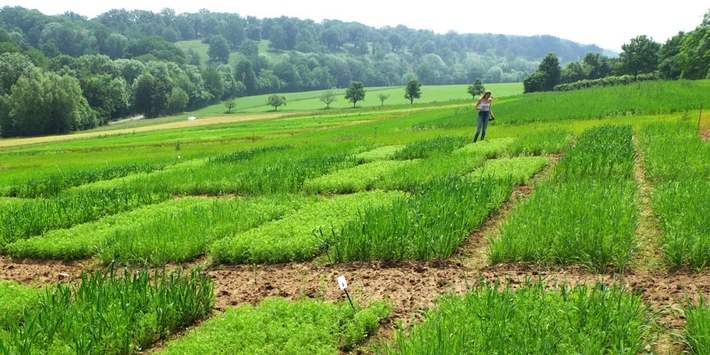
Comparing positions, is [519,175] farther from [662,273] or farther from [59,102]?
[59,102]

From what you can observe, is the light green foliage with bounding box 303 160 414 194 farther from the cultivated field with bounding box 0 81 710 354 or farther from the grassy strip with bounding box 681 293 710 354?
the grassy strip with bounding box 681 293 710 354

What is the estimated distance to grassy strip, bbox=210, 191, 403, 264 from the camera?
7598 mm

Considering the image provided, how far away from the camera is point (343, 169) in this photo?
1565cm

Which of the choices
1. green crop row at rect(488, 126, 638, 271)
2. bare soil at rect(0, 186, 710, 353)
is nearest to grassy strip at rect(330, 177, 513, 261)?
bare soil at rect(0, 186, 710, 353)

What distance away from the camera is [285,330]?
459cm

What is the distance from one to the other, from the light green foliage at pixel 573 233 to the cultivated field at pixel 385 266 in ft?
0.10

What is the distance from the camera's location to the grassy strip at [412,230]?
7059mm

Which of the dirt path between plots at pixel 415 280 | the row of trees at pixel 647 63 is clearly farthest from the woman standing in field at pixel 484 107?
the row of trees at pixel 647 63

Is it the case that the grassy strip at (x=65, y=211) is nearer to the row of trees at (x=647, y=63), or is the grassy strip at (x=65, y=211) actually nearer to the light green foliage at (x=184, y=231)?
the light green foliage at (x=184, y=231)

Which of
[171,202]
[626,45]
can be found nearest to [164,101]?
[626,45]

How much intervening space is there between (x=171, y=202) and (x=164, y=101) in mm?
113594

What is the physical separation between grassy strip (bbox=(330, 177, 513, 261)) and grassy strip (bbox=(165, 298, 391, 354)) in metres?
1.92

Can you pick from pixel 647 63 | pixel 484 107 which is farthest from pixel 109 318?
pixel 647 63

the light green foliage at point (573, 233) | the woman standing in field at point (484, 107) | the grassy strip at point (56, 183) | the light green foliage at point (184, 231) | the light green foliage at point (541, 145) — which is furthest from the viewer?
the woman standing in field at point (484, 107)
